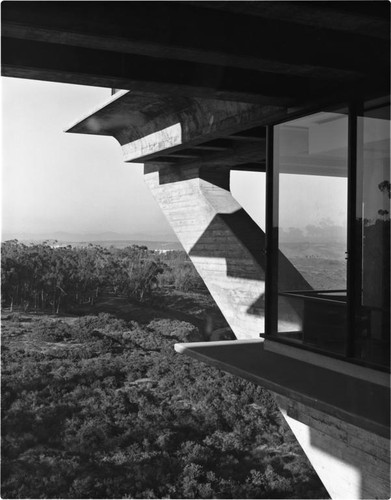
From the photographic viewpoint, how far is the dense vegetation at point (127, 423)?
24641mm

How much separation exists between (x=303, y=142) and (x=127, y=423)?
21.0 meters

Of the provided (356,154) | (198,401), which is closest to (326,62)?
(356,154)

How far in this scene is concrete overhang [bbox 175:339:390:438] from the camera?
18.9ft

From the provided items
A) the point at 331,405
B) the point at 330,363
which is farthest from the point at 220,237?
the point at 331,405

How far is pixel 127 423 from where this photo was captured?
26969 millimetres

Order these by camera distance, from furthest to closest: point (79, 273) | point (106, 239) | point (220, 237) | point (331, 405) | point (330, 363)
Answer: point (106, 239) → point (79, 273) → point (220, 237) → point (330, 363) → point (331, 405)

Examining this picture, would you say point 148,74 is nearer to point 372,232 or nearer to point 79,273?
point 372,232

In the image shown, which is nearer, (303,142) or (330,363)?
(330,363)

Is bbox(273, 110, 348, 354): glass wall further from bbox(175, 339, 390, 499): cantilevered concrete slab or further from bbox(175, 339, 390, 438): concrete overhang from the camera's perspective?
bbox(175, 339, 390, 499): cantilevered concrete slab

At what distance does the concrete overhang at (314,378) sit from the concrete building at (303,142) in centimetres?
2

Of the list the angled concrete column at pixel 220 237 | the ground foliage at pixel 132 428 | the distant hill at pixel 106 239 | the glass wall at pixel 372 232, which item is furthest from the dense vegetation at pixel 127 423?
the glass wall at pixel 372 232

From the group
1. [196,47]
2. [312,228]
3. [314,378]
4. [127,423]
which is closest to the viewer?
[196,47]

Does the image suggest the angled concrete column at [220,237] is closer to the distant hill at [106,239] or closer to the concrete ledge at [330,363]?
the concrete ledge at [330,363]

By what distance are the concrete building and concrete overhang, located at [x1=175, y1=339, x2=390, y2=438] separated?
0.02 m
